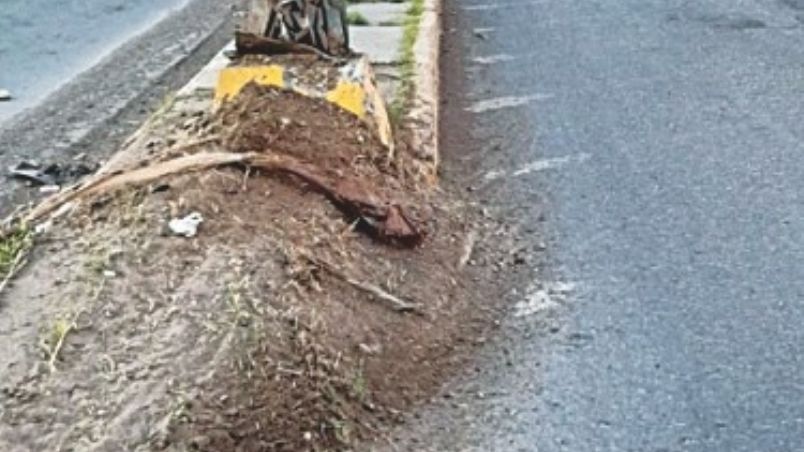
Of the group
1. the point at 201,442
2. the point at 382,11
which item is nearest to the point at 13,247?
the point at 201,442

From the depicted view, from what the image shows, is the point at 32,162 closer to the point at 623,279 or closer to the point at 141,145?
the point at 141,145

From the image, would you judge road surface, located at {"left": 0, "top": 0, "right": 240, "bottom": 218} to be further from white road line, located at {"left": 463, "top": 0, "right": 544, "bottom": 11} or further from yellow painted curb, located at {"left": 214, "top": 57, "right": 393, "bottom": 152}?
white road line, located at {"left": 463, "top": 0, "right": 544, "bottom": 11}

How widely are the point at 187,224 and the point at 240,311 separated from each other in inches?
26.5

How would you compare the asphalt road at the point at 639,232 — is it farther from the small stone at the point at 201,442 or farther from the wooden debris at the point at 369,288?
the small stone at the point at 201,442

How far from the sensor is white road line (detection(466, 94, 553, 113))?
7570mm

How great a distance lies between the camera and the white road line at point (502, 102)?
Answer: 7570 mm

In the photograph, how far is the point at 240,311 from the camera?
13.7 feet

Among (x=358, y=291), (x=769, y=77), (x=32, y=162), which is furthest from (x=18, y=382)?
(x=769, y=77)

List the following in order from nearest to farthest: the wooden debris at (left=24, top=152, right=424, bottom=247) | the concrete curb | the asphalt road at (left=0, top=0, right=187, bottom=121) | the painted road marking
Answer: the painted road marking → the wooden debris at (left=24, top=152, right=424, bottom=247) → the concrete curb → the asphalt road at (left=0, top=0, right=187, bottom=121)

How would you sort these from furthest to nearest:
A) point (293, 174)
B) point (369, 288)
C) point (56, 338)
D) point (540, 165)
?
point (540, 165)
point (293, 174)
point (369, 288)
point (56, 338)

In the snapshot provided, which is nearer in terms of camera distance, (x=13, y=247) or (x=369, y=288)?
(x=369, y=288)

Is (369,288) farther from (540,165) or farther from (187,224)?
(540,165)

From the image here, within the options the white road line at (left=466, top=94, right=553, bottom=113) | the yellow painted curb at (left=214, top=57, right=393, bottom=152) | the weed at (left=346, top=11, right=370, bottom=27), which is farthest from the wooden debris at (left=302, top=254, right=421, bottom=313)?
the weed at (left=346, top=11, right=370, bottom=27)

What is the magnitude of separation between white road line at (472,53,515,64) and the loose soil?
3.17 meters
